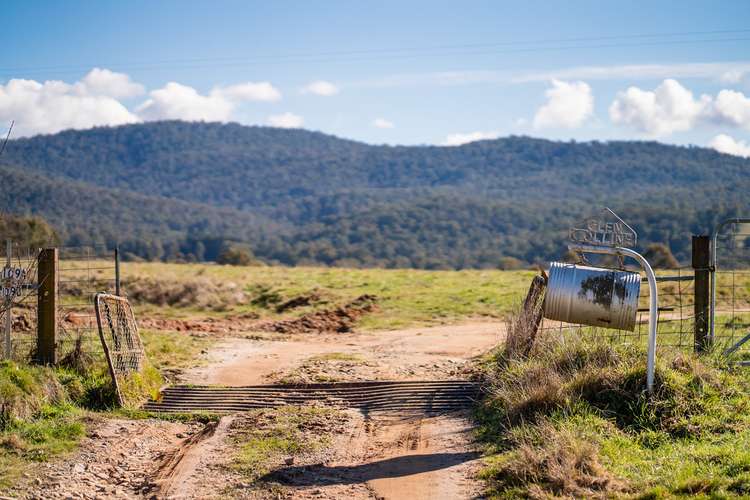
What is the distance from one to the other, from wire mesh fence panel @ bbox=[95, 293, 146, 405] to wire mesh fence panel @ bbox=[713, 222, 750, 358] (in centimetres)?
744

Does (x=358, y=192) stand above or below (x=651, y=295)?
above

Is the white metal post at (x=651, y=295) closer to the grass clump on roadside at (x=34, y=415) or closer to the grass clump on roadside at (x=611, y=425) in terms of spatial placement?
the grass clump on roadside at (x=611, y=425)

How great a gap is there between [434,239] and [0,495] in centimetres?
8719

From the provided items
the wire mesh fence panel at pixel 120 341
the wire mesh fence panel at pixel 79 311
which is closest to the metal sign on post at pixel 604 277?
the wire mesh fence panel at pixel 120 341

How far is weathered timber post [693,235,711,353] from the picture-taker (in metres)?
10.7

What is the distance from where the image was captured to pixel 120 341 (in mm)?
11680

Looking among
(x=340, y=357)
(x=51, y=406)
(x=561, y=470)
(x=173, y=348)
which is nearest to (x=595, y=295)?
(x=561, y=470)

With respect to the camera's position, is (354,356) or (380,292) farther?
(380,292)

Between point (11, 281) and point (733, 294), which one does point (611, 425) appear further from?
point (11, 281)

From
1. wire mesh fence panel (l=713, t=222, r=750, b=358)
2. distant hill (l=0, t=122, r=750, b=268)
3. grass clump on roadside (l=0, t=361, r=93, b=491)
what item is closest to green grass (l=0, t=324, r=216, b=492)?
grass clump on roadside (l=0, t=361, r=93, b=491)

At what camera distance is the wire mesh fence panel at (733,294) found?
10922mm

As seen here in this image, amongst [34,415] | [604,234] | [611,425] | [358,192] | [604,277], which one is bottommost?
[34,415]

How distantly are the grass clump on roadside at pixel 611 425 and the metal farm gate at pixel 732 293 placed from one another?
865mm

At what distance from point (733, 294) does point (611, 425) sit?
3.00 meters
